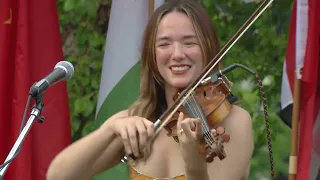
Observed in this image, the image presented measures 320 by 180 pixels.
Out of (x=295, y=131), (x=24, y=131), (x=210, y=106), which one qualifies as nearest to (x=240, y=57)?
(x=295, y=131)

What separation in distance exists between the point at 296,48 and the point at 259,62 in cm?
129

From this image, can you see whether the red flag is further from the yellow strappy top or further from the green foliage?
the yellow strappy top

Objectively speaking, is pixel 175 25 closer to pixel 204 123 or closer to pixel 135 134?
pixel 204 123

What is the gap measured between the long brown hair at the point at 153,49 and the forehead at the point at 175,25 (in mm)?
15

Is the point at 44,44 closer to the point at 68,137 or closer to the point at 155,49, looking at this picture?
the point at 68,137

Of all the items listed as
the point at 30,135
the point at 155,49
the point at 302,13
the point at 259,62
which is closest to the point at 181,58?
the point at 155,49

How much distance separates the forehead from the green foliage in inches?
88.7

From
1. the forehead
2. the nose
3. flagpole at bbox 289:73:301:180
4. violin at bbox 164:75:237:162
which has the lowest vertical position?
flagpole at bbox 289:73:301:180

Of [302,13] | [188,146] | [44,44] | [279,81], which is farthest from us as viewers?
[279,81]

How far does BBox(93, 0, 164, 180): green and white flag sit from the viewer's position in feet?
15.0

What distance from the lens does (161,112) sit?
317 centimetres

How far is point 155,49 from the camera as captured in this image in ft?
10.3

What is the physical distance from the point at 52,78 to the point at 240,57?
2.78 m

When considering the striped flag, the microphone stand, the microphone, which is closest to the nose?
the microphone
